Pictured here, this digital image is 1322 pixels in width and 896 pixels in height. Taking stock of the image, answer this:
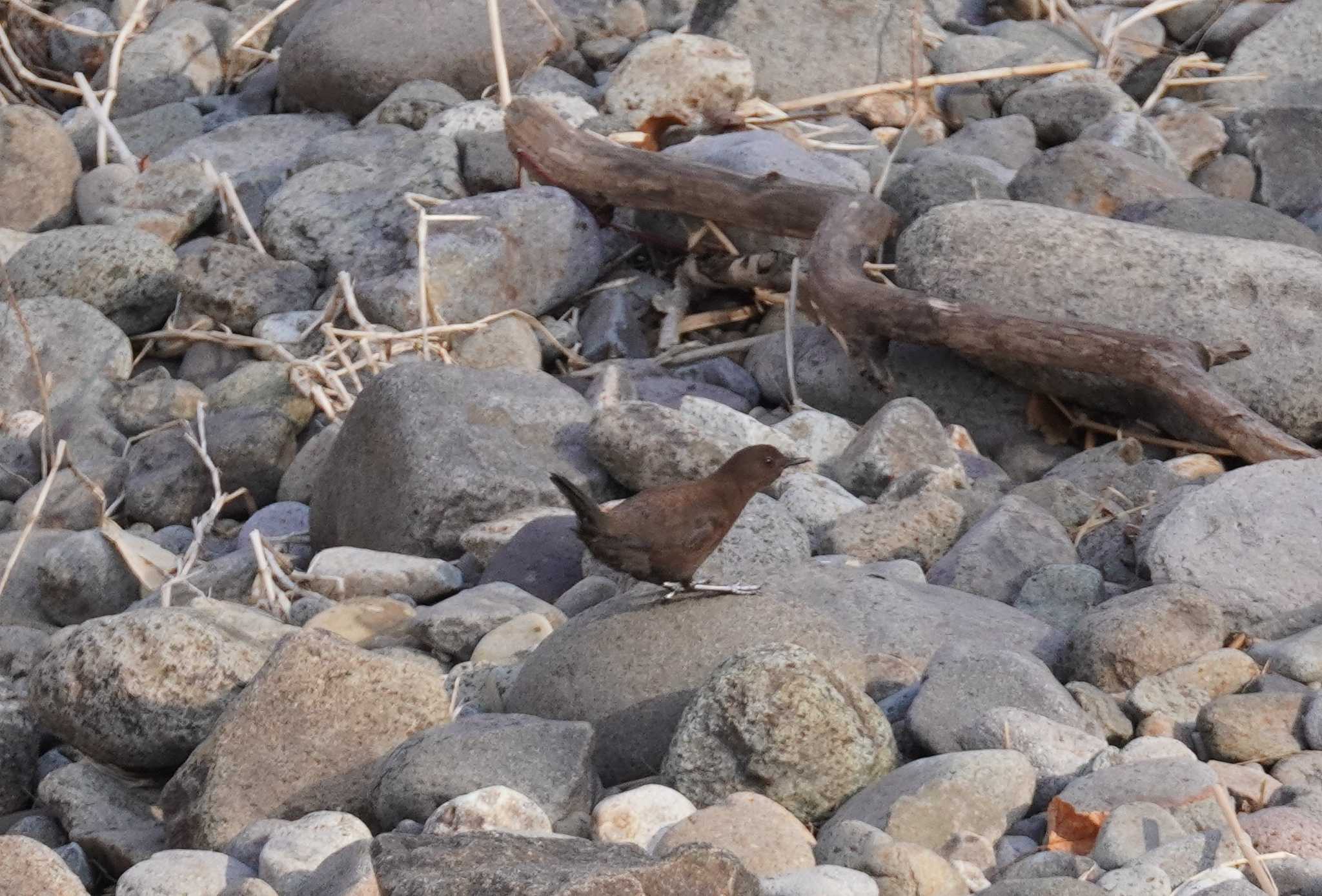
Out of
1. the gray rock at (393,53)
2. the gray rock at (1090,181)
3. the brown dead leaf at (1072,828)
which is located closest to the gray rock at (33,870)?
the brown dead leaf at (1072,828)

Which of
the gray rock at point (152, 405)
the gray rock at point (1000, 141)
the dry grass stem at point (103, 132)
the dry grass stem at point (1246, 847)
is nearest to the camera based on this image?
the dry grass stem at point (1246, 847)

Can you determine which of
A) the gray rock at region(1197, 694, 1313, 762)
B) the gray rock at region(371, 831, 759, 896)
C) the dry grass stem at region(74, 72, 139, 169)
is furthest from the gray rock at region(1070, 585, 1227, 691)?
the dry grass stem at region(74, 72, 139, 169)

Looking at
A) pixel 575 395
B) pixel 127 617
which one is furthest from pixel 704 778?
pixel 575 395

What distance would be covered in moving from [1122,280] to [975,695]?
161 inches

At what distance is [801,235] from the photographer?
31.7 ft

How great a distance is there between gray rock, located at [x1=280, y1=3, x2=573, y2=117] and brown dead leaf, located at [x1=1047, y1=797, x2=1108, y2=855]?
8.70m

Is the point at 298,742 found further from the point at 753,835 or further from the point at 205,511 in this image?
the point at 205,511

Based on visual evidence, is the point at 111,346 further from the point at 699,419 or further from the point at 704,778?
the point at 704,778

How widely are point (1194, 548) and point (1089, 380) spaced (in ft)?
7.37

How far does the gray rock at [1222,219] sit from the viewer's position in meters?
9.62

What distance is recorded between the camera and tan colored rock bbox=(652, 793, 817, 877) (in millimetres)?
4207

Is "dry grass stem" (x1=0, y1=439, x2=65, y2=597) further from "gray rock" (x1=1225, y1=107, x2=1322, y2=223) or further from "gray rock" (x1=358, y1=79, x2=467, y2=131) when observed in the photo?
"gray rock" (x1=1225, y1=107, x2=1322, y2=223)

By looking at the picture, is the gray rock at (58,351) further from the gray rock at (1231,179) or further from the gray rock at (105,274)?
the gray rock at (1231,179)

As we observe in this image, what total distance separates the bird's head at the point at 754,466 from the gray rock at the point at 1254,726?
145cm
